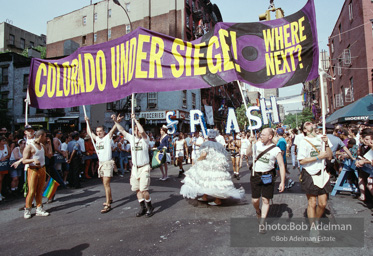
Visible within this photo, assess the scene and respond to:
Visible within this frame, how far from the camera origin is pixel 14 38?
43.6 m

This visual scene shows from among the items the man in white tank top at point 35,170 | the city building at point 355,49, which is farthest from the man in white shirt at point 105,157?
the city building at point 355,49

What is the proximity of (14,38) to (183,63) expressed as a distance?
172 ft

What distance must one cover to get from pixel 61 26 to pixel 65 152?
120ft

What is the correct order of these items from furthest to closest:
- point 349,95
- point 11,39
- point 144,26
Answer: point 11,39 → point 144,26 → point 349,95

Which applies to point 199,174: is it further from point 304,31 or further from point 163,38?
point 304,31

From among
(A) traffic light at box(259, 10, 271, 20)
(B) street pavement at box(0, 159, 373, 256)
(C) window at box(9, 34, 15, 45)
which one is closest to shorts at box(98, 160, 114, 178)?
(B) street pavement at box(0, 159, 373, 256)

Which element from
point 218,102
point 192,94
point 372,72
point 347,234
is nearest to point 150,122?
point 192,94

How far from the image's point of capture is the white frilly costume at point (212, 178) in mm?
5363

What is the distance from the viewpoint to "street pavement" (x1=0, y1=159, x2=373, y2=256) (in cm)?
343

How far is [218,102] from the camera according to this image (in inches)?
1549

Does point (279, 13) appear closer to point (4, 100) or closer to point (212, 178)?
point (212, 178)

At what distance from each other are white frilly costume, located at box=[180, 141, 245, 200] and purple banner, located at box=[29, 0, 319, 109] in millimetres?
1874

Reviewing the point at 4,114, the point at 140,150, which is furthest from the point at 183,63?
the point at 4,114

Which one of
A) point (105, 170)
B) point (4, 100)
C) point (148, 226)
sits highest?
point (4, 100)
